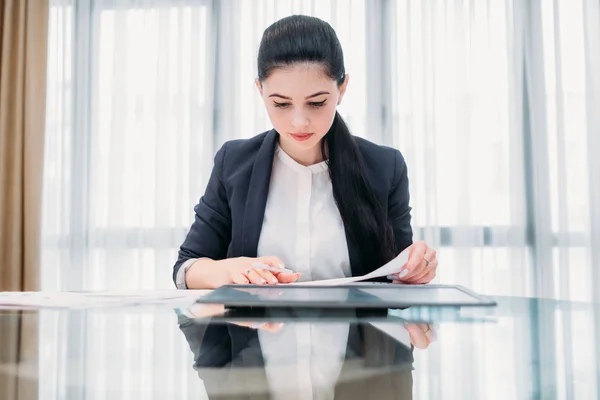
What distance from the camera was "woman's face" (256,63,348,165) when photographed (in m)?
1.31

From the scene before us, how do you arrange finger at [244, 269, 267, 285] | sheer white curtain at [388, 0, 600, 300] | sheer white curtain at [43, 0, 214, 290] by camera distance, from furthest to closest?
sheer white curtain at [43, 0, 214, 290], sheer white curtain at [388, 0, 600, 300], finger at [244, 269, 267, 285]

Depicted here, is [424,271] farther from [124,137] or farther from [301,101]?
[124,137]

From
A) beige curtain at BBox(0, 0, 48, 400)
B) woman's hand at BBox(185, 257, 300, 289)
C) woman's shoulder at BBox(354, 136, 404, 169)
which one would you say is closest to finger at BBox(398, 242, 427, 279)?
woman's hand at BBox(185, 257, 300, 289)

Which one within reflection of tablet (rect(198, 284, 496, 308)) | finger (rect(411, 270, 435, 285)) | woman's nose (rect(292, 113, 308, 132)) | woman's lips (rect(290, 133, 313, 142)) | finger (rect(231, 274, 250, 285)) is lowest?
finger (rect(411, 270, 435, 285))

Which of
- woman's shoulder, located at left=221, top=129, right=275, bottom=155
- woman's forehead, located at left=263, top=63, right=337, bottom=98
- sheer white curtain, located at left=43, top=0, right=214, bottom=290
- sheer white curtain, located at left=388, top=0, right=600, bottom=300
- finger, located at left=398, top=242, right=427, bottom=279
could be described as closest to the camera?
finger, located at left=398, top=242, right=427, bottom=279

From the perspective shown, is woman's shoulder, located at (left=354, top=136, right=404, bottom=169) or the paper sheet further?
woman's shoulder, located at (left=354, top=136, right=404, bottom=169)

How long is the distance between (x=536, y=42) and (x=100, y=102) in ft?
8.57

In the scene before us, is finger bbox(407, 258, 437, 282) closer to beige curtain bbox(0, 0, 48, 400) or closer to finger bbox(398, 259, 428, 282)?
finger bbox(398, 259, 428, 282)

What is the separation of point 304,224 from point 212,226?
25 centimetres

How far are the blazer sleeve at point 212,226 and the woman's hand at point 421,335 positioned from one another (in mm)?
970

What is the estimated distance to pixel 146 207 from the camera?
10.6 feet

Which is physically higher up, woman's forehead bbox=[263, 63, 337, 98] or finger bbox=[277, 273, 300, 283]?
woman's forehead bbox=[263, 63, 337, 98]

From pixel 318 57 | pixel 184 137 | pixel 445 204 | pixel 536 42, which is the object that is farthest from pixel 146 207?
pixel 536 42

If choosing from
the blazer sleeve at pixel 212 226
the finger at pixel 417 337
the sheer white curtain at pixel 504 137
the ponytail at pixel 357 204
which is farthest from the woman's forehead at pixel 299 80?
the sheer white curtain at pixel 504 137
